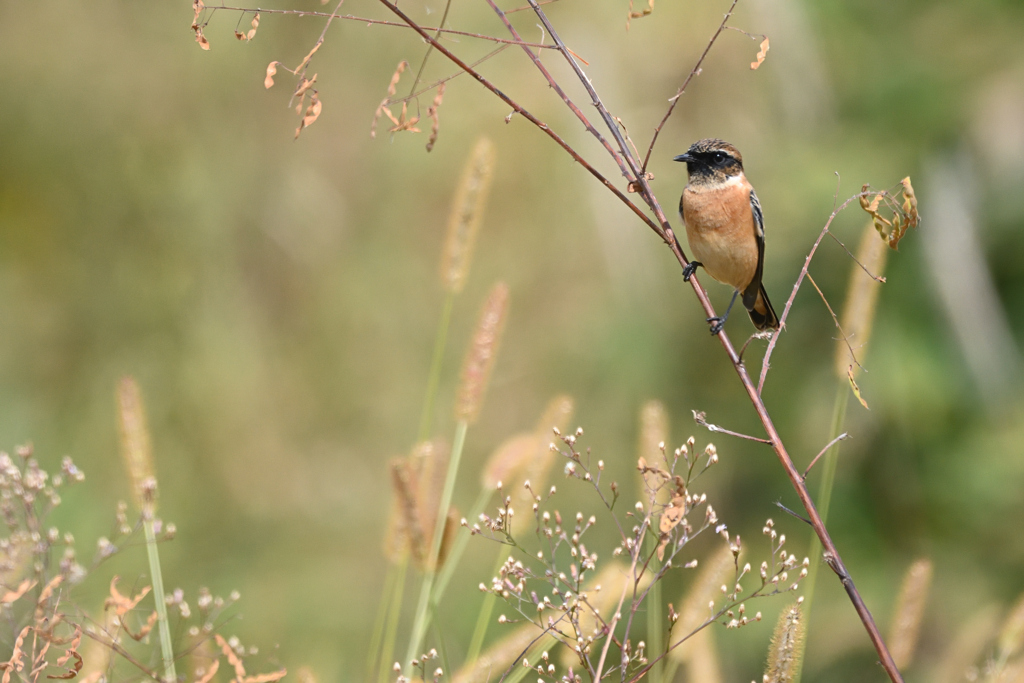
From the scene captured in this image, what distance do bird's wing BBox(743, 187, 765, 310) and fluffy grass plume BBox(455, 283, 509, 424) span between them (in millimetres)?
2010

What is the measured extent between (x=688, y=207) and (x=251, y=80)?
5432 mm

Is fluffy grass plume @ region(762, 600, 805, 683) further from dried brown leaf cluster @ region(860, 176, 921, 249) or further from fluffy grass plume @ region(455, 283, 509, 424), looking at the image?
fluffy grass plume @ region(455, 283, 509, 424)

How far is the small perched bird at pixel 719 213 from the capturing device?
12.3 feet

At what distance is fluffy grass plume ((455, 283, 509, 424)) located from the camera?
229 centimetres

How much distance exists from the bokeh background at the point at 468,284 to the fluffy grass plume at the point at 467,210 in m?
4.07

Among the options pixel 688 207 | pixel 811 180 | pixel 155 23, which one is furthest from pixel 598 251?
pixel 688 207

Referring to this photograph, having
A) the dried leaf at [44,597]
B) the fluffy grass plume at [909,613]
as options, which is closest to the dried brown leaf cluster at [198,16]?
the dried leaf at [44,597]

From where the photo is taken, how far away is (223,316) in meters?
7.41

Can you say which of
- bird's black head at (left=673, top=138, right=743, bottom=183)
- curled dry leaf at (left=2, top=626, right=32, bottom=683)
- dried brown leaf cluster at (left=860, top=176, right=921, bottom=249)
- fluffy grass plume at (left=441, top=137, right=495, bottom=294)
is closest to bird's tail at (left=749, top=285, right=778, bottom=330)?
bird's black head at (left=673, top=138, right=743, bottom=183)

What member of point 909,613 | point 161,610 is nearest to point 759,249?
point 909,613

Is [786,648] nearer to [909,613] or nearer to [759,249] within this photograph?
[909,613]

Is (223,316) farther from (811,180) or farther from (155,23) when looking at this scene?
(811,180)

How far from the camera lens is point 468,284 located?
28.6 ft

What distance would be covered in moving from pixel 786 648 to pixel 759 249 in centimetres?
275
